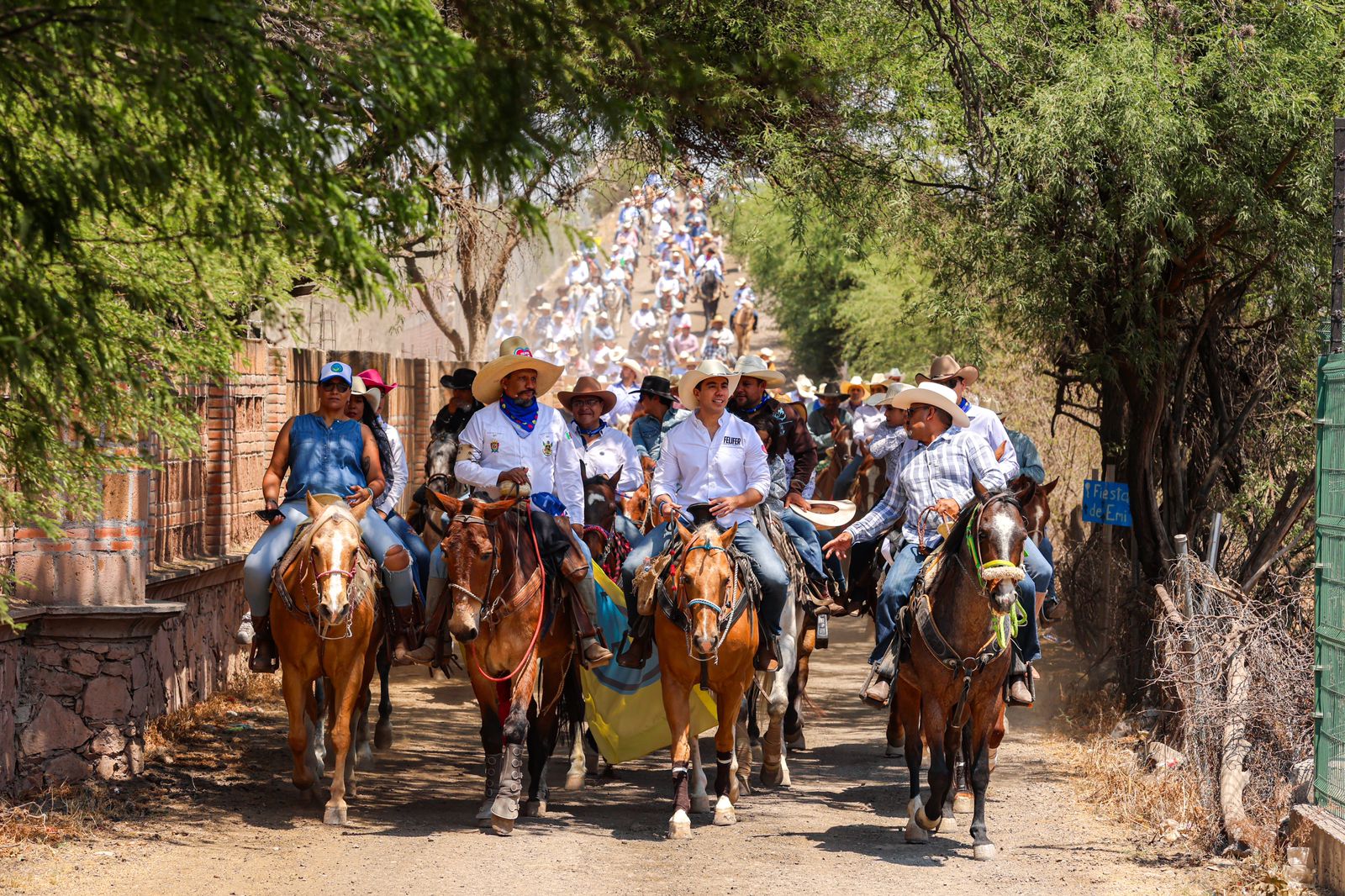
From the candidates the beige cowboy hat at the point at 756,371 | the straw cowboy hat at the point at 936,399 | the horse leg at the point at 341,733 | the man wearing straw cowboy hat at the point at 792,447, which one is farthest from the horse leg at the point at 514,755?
the beige cowboy hat at the point at 756,371

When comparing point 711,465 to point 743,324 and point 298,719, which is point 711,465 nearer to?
point 298,719

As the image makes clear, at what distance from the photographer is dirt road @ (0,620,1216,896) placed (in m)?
8.20

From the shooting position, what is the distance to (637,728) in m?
10.7

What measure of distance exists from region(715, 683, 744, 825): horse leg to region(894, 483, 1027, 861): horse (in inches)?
41.4

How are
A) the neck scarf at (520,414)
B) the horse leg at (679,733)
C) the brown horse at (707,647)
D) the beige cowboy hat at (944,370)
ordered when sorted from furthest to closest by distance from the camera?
the beige cowboy hat at (944,370) → the neck scarf at (520,414) → the horse leg at (679,733) → the brown horse at (707,647)

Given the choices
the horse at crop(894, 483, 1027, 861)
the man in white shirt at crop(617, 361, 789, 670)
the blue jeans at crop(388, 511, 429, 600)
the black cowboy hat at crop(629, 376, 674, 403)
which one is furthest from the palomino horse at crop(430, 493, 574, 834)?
the black cowboy hat at crop(629, 376, 674, 403)

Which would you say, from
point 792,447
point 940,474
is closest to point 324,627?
point 940,474

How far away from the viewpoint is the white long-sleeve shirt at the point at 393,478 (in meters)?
11.2

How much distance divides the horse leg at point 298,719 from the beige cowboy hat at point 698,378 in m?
3.12

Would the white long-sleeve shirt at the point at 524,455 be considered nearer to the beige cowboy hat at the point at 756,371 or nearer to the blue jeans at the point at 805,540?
the blue jeans at the point at 805,540

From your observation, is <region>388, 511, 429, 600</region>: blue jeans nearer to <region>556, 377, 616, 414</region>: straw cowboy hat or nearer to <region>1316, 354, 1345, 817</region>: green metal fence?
A: <region>556, 377, 616, 414</region>: straw cowboy hat

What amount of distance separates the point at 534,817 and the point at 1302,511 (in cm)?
645

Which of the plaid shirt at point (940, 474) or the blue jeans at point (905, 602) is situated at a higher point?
the plaid shirt at point (940, 474)

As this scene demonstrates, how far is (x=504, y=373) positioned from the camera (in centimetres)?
1006
